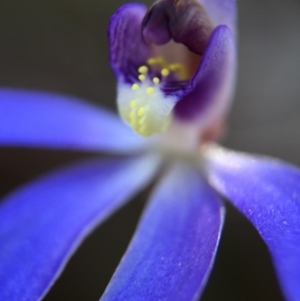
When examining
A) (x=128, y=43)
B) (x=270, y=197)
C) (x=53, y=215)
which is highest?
(x=128, y=43)

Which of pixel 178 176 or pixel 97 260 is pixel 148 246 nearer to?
pixel 178 176

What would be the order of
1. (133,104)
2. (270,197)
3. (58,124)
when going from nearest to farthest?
(270,197) < (133,104) < (58,124)

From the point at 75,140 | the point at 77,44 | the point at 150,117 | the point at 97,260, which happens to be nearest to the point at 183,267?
the point at 150,117

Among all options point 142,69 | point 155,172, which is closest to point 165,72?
point 142,69

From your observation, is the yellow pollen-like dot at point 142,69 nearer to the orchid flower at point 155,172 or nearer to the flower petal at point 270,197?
the orchid flower at point 155,172

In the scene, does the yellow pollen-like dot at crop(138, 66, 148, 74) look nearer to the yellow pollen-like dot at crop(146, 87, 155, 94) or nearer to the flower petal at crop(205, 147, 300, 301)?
the yellow pollen-like dot at crop(146, 87, 155, 94)

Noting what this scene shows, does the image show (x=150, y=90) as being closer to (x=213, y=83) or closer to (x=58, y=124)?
(x=213, y=83)

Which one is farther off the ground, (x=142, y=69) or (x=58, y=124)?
(x=142, y=69)
